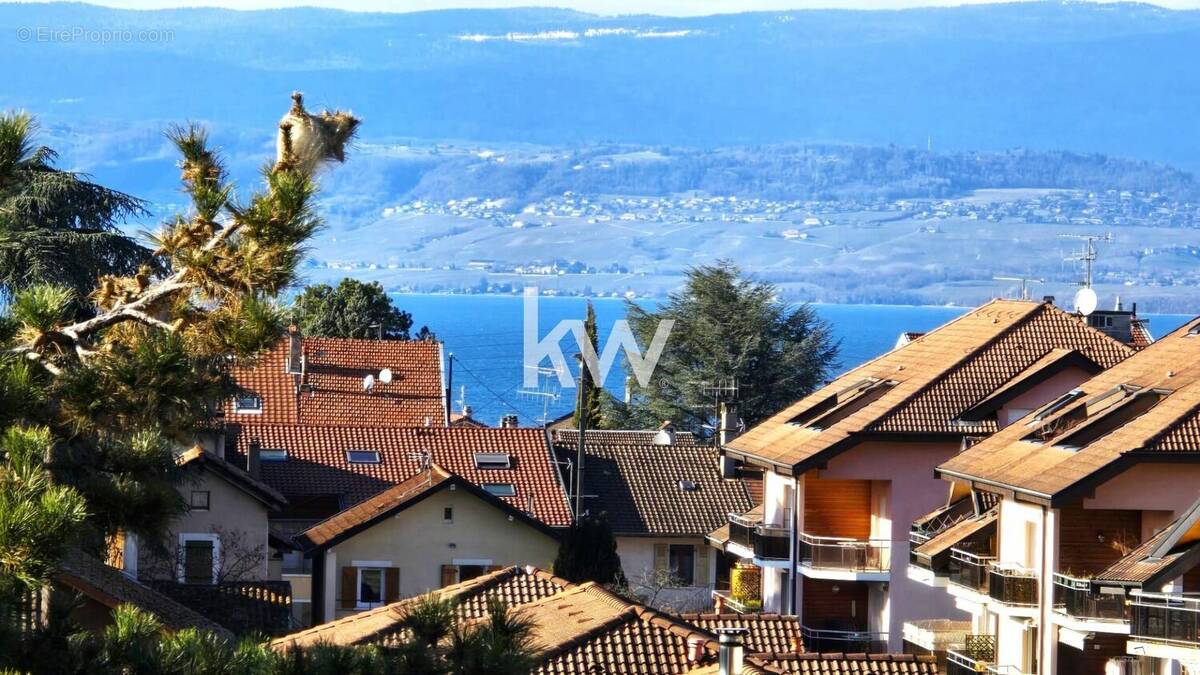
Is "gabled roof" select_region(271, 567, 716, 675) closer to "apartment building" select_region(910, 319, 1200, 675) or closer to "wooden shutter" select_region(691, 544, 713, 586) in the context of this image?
"apartment building" select_region(910, 319, 1200, 675)

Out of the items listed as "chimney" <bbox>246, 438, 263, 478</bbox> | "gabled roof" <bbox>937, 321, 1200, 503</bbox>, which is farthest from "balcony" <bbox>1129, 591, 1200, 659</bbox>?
"chimney" <bbox>246, 438, 263, 478</bbox>

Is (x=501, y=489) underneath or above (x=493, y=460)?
underneath

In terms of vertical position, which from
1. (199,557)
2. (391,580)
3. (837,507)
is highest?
(837,507)

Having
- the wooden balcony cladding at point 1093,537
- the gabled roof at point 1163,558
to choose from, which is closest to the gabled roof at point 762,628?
the wooden balcony cladding at point 1093,537

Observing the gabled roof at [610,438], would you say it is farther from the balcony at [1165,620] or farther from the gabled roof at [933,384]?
the balcony at [1165,620]

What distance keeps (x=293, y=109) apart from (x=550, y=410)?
12683cm

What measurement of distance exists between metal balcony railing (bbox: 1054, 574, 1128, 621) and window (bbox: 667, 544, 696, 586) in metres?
16.7

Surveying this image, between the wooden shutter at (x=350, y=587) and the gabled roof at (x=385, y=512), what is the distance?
26.8 inches

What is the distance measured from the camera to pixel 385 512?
34.2 m

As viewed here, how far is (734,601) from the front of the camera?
33.3m

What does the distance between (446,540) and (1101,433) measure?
13.1m

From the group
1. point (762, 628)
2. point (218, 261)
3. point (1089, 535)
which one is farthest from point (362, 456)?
point (218, 261)

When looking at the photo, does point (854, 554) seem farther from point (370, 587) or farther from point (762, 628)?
point (370, 587)

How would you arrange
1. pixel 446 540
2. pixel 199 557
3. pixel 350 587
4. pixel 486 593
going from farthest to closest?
1. pixel 446 540
2. pixel 350 587
3. pixel 199 557
4. pixel 486 593
